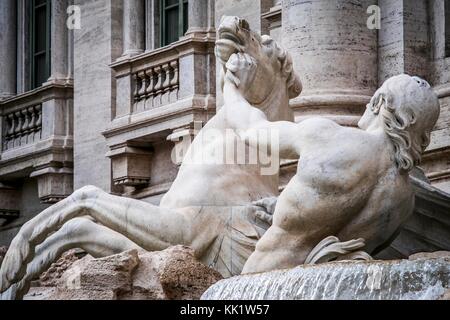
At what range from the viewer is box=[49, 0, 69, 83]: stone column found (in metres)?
25.9

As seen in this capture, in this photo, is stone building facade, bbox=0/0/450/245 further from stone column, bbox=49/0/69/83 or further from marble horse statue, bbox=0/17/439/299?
marble horse statue, bbox=0/17/439/299

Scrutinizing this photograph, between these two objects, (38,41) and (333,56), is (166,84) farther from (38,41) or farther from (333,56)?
(333,56)

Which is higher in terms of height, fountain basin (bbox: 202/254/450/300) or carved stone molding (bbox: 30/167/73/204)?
carved stone molding (bbox: 30/167/73/204)

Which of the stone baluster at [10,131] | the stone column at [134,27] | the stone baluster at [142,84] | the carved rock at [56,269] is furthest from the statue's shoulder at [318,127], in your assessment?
the stone baluster at [10,131]

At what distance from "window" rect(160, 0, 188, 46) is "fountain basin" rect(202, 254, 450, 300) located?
36.8 ft

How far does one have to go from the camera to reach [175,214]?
14.7m

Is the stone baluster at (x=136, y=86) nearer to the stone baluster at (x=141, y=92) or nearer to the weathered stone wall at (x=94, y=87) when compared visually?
the stone baluster at (x=141, y=92)

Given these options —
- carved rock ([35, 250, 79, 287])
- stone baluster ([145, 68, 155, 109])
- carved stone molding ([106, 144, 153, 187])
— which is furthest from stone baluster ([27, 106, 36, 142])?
carved rock ([35, 250, 79, 287])

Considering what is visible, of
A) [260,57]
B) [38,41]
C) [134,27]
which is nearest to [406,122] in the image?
[260,57]

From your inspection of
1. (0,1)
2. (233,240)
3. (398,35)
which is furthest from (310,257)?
(0,1)

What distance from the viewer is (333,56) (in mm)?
18453

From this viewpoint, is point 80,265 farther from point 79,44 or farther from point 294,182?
point 79,44

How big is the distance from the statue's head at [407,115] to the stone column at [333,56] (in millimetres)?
4664

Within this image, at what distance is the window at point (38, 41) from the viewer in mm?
26562
